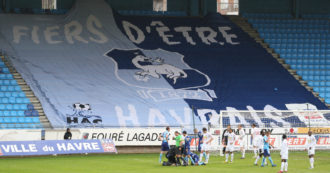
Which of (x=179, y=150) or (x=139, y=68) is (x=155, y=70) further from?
(x=179, y=150)

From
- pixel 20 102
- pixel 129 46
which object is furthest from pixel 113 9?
pixel 20 102

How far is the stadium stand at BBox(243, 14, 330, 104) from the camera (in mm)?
47906

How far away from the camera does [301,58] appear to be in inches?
1933

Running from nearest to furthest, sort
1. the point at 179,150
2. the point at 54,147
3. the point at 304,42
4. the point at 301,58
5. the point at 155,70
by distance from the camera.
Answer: the point at 179,150
the point at 54,147
the point at 155,70
the point at 301,58
the point at 304,42

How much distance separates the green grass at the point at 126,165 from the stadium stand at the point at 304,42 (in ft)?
39.5

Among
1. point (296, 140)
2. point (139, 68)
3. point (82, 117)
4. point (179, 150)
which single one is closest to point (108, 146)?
point (82, 117)

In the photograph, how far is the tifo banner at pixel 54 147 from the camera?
34.6m

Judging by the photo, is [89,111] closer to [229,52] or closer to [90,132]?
[90,132]

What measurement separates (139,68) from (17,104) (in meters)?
9.73

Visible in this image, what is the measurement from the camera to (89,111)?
41.4m

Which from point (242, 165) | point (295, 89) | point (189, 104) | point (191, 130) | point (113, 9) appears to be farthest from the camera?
point (113, 9)

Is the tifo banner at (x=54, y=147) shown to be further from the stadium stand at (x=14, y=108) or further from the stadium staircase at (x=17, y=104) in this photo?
the stadium stand at (x=14, y=108)

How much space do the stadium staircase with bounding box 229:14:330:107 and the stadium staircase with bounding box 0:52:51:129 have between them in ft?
62.0

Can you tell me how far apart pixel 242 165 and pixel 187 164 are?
263 cm
